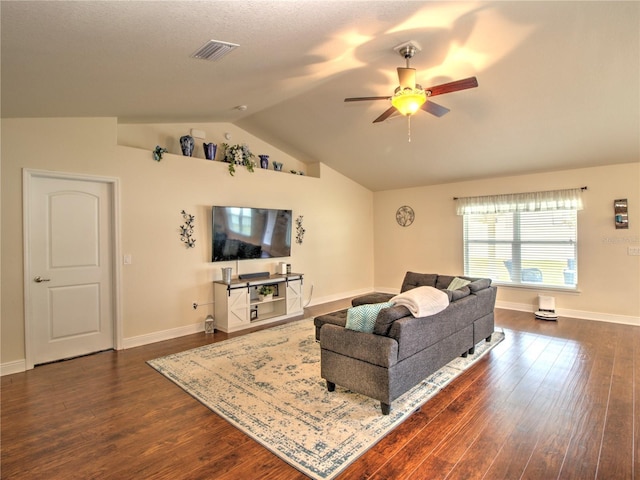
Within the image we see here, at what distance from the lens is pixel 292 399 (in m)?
2.98

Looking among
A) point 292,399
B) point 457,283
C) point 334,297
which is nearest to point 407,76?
point 457,283

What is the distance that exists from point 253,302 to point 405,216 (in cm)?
417

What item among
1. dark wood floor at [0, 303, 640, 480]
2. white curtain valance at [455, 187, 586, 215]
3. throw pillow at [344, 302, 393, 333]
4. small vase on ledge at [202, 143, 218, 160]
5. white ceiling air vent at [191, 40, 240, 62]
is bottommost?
dark wood floor at [0, 303, 640, 480]

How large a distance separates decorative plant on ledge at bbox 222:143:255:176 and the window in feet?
14.1

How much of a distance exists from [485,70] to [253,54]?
2.52 m

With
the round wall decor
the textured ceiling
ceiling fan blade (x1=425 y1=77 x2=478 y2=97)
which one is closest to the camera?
the textured ceiling

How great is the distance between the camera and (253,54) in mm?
2938

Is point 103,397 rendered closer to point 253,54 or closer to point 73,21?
point 73,21

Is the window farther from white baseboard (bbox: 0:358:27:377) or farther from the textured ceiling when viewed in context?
white baseboard (bbox: 0:358:27:377)

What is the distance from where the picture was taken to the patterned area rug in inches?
91.4

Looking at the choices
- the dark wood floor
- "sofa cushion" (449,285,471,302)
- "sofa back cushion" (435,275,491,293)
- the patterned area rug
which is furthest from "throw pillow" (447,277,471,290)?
the dark wood floor

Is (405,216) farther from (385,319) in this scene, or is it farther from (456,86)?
(385,319)

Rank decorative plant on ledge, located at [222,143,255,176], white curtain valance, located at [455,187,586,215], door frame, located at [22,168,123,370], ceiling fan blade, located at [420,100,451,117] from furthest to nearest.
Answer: white curtain valance, located at [455,187,586,215]
decorative plant on ledge, located at [222,143,255,176]
door frame, located at [22,168,123,370]
ceiling fan blade, located at [420,100,451,117]

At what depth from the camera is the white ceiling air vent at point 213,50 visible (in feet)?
8.61
